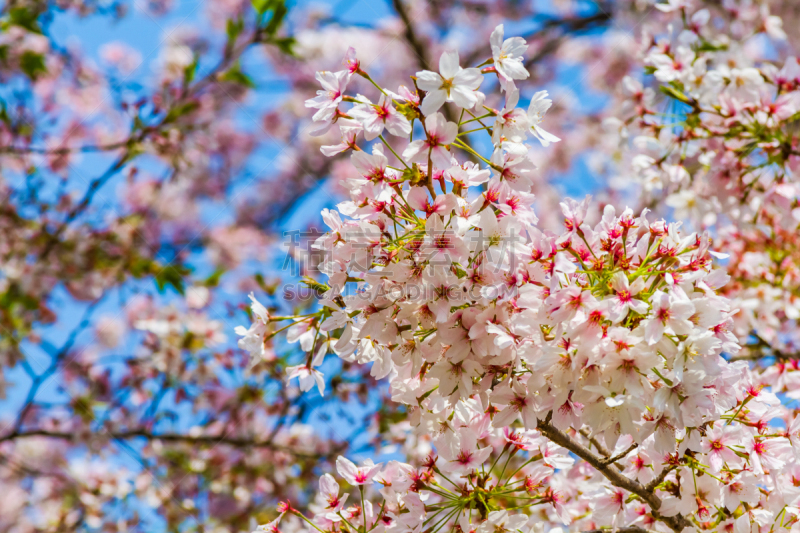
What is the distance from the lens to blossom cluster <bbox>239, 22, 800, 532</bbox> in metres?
1.17

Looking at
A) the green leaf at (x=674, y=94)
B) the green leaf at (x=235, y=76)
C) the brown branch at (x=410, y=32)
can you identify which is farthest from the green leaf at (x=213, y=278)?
the green leaf at (x=674, y=94)

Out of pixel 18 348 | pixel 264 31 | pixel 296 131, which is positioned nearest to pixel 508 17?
pixel 296 131

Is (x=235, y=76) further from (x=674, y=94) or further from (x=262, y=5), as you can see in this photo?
(x=674, y=94)

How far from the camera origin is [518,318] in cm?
122

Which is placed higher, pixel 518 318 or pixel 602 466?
pixel 518 318

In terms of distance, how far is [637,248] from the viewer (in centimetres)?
129

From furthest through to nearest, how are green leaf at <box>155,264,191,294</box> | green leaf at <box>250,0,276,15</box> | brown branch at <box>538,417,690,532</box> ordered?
green leaf at <box>155,264,191,294</box> < green leaf at <box>250,0,276,15</box> < brown branch at <box>538,417,690,532</box>

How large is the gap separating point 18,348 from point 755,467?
15.0ft

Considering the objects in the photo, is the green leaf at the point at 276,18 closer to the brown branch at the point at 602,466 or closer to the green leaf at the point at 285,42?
the green leaf at the point at 285,42

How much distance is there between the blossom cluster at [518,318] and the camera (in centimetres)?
117

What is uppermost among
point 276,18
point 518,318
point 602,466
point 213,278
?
point 276,18

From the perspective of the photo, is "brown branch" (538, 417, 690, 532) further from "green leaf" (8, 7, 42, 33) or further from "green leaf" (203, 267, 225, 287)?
"green leaf" (8, 7, 42, 33)

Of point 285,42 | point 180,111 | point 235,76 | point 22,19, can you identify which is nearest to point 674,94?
point 285,42

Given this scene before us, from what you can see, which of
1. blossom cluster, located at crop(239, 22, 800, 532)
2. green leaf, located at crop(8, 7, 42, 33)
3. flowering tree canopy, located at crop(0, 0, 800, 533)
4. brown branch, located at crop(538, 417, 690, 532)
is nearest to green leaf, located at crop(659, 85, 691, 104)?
flowering tree canopy, located at crop(0, 0, 800, 533)
